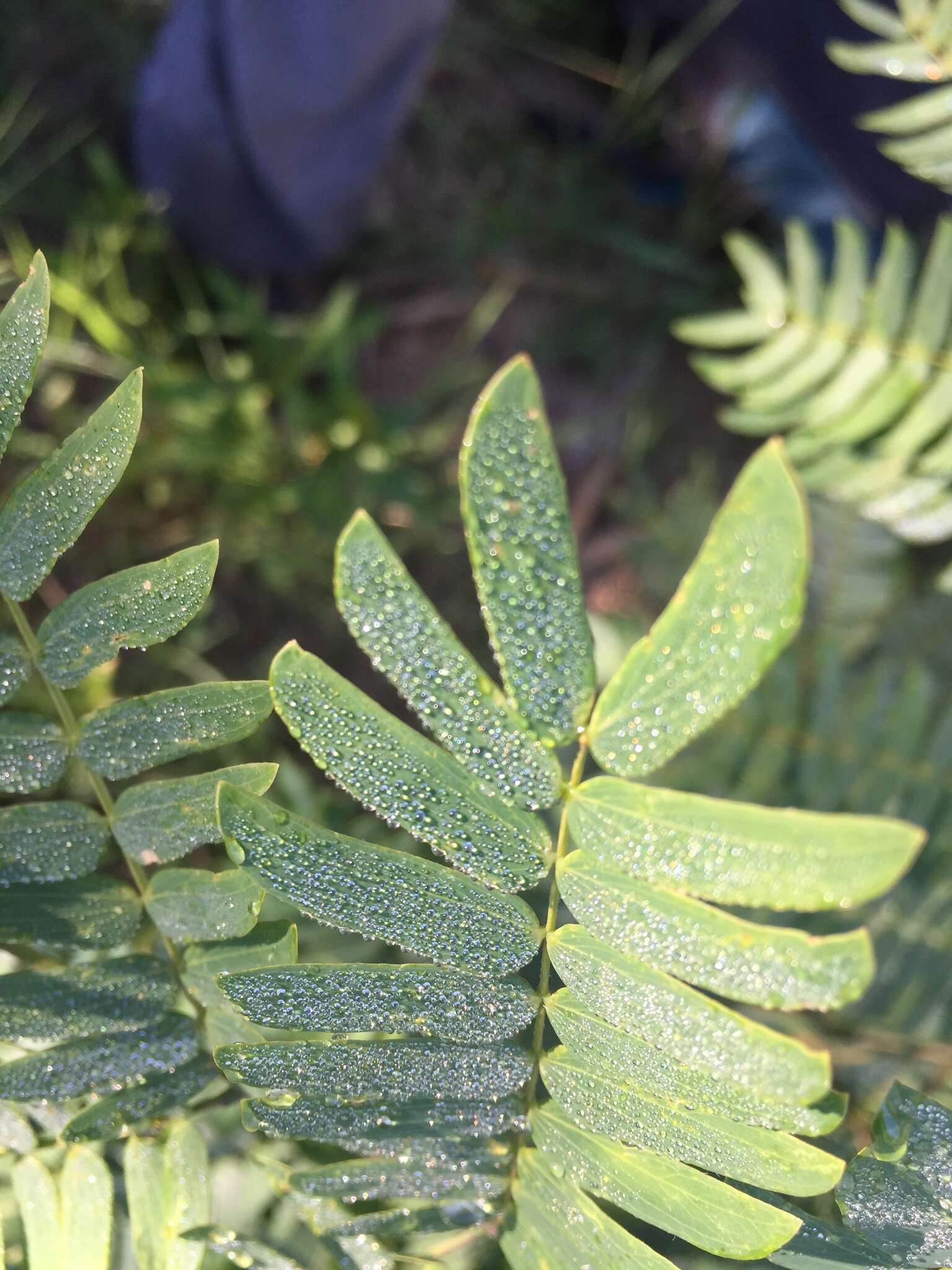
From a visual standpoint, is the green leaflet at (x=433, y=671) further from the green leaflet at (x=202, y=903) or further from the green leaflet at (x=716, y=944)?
the green leaflet at (x=202, y=903)

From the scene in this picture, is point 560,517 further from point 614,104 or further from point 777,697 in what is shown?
point 614,104

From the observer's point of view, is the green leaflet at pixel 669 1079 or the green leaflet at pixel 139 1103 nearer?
the green leaflet at pixel 669 1079

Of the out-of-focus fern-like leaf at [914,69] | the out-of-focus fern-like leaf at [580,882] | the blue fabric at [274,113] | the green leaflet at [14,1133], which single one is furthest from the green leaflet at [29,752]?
the blue fabric at [274,113]

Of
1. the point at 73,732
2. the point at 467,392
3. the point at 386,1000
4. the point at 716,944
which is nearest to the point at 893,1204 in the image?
the point at 716,944

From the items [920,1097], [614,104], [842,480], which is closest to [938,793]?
[842,480]

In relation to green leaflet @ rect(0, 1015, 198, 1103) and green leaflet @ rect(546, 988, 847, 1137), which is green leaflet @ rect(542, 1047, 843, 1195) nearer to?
green leaflet @ rect(546, 988, 847, 1137)

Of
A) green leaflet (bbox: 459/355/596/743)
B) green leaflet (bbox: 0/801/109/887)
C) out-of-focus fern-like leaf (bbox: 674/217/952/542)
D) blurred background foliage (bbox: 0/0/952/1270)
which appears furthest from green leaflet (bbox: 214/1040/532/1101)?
out-of-focus fern-like leaf (bbox: 674/217/952/542)
